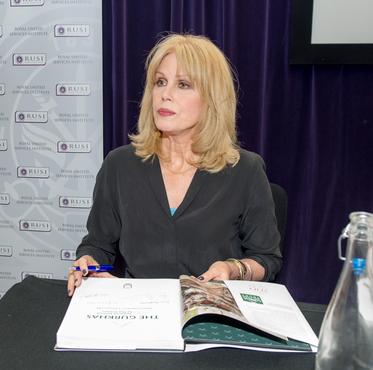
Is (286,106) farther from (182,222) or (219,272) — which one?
(219,272)

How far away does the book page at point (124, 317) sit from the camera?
33.1 inches

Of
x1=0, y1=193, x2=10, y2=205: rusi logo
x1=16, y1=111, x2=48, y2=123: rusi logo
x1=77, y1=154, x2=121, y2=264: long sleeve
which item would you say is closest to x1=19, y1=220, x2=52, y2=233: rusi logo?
x1=0, y1=193, x2=10, y2=205: rusi logo

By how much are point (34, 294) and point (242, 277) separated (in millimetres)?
558

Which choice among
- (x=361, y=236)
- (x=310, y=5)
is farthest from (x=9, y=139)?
(x=361, y=236)

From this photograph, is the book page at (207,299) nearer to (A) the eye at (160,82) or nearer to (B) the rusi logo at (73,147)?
(A) the eye at (160,82)

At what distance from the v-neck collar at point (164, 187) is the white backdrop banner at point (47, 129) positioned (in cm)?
120

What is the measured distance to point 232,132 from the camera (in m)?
1.74

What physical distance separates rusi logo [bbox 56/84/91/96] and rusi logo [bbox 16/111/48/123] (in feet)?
0.53

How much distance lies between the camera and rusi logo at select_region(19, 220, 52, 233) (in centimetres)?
284

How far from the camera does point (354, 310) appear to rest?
0.71 metres

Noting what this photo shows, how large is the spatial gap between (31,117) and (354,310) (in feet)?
7.86

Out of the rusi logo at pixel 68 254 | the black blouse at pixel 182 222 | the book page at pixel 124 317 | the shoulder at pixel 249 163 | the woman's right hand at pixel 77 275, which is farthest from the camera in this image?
the rusi logo at pixel 68 254

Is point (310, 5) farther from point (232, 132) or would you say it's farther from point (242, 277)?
point (242, 277)

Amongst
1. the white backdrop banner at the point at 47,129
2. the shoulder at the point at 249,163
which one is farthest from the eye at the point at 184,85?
the white backdrop banner at the point at 47,129
